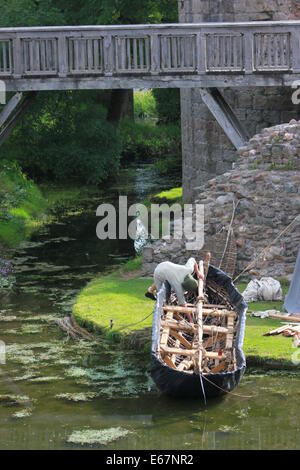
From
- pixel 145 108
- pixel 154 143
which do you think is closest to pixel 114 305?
pixel 154 143

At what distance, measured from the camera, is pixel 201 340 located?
19.3m

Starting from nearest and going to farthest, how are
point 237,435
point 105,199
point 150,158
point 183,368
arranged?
point 237,435 < point 183,368 < point 105,199 < point 150,158

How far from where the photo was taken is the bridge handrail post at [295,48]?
2770 centimetres

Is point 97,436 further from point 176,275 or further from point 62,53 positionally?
point 62,53

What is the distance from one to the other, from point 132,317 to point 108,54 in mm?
7627

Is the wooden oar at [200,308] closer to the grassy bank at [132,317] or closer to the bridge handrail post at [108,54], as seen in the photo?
the grassy bank at [132,317]

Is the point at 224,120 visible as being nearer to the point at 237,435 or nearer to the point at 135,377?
the point at 135,377

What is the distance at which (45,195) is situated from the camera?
3850cm

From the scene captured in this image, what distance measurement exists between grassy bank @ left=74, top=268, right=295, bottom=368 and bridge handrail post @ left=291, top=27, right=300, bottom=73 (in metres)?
5.70

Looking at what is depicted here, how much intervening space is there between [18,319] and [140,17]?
17.9 meters

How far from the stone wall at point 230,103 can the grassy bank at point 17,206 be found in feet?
14.8

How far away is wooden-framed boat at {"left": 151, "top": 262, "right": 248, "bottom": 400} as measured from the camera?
1858 cm

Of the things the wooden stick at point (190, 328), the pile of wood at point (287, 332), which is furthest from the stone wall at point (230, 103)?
the wooden stick at point (190, 328)
